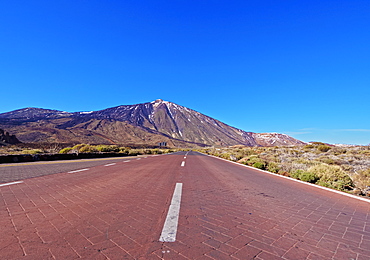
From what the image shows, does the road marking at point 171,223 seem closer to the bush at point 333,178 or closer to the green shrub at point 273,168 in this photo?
the bush at point 333,178

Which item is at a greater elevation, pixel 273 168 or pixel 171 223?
pixel 171 223

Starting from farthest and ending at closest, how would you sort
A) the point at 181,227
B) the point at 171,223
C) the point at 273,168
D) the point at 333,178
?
the point at 273,168 < the point at 333,178 < the point at 171,223 < the point at 181,227

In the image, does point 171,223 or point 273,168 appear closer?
point 171,223

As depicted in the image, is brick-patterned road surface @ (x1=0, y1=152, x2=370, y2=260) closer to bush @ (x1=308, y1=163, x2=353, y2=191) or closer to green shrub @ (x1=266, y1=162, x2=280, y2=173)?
bush @ (x1=308, y1=163, x2=353, y2=191)

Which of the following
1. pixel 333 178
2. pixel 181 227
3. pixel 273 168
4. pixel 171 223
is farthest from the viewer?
pixel 273 168

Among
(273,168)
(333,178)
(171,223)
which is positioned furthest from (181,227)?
(273,168)

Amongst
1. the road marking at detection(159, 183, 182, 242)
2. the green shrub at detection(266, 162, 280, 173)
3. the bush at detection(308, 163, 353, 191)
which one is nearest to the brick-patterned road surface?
the road marking at detection(159, 183, 182, 242)

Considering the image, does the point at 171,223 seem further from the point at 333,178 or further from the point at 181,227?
the point at 333,178

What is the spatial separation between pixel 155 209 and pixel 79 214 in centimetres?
146

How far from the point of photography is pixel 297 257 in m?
2.64

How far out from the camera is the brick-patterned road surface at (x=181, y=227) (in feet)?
8.68

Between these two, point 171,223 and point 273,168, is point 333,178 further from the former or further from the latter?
point 171,223

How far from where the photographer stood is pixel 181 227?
3408mm

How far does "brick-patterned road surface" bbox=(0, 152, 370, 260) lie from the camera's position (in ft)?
8.68
